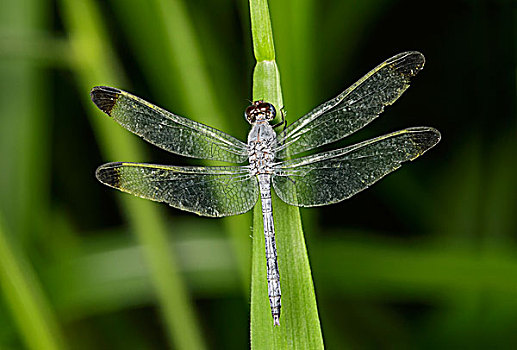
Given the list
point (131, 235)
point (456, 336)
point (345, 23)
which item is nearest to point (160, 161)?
point (131, 235)

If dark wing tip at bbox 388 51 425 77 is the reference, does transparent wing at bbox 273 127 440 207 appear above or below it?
below

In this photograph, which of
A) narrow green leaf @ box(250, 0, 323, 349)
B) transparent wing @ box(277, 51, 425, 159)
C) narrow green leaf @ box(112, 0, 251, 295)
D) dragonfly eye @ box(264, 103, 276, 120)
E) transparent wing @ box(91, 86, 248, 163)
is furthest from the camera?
narrow green leaf @ box(112, 0, 251, 295)

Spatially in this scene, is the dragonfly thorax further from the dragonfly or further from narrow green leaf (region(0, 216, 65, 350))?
narrow green leaf (region(0, 216, 65, 350))

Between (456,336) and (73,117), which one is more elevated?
(73,117)

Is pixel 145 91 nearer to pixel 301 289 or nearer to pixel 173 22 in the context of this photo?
pixel 173 22

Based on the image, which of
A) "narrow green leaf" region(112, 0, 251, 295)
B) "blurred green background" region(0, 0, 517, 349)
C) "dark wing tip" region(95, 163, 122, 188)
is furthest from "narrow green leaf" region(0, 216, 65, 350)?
"narrow green leaf" region(112, 0, 251, 295)

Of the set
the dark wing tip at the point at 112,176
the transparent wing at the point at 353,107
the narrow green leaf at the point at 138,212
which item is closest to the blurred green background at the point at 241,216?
the narrow green leaf at the point at 138,212
